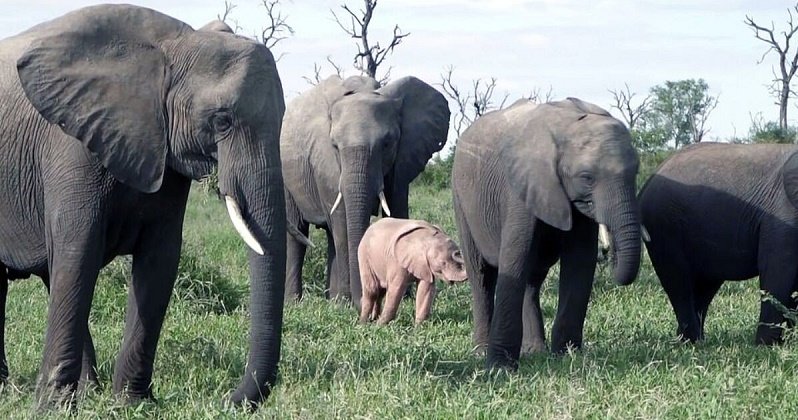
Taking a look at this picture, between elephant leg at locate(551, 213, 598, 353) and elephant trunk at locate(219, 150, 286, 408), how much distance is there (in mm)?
2106

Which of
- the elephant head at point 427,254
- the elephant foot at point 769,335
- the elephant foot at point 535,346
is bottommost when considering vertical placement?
the elephant foot at point 535,346

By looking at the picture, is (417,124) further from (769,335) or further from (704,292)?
(769,335)

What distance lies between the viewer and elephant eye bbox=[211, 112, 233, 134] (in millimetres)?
5320

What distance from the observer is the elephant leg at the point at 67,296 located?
5.48m

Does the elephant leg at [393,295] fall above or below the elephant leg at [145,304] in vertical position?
below

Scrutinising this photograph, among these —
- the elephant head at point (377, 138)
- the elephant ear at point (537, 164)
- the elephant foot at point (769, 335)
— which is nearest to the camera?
the elephant ear at point (537, 164)

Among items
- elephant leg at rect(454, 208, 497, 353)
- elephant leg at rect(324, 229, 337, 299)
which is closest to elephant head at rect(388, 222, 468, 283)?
elephant leg at rect(454, 208, 497, 353)

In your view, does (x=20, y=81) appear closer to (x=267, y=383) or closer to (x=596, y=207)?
(x=267, y=383)

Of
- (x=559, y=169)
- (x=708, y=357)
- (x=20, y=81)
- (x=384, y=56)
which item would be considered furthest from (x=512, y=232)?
(x=384, y=56)

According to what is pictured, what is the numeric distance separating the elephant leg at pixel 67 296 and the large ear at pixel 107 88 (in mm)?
286

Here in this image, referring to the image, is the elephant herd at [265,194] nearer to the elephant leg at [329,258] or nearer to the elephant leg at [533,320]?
the elephant leg at [533,320]

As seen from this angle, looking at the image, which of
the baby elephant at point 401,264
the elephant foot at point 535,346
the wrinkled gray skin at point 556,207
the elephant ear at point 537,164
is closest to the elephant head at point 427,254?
the baby elephant at point 401,264

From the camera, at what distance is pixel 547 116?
731 centimetres

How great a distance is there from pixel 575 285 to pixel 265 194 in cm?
230
